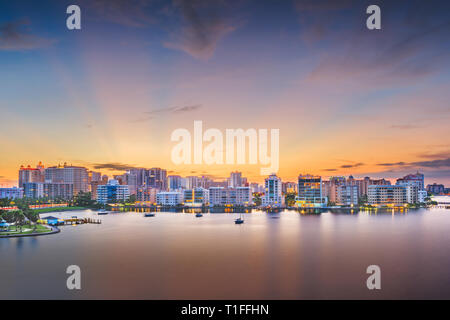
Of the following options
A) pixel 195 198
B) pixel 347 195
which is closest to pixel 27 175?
pixel 195 198

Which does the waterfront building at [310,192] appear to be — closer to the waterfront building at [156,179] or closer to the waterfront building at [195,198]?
the waterfront building at [195,198]

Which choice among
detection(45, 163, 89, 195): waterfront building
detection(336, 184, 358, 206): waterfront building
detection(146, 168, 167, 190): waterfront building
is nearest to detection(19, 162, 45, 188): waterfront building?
detection(45, 163, 89, 195): waterfront building

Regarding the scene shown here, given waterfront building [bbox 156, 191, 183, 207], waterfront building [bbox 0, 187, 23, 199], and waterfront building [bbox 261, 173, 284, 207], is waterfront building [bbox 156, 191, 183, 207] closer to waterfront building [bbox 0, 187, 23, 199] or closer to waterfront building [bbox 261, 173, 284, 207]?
waterfront building [bbox 261, 173, 284, 207]

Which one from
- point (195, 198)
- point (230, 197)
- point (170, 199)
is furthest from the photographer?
point (170, 199)

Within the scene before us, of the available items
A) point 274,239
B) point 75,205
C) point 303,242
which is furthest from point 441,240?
point 75,205

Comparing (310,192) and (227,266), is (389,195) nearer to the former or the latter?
(310,192)

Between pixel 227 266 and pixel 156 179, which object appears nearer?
pixel 227 266
